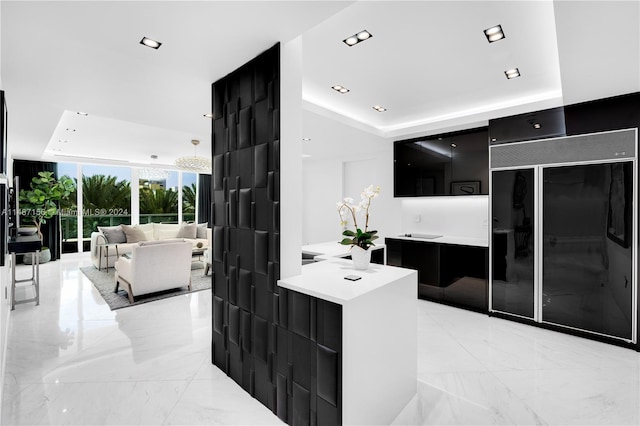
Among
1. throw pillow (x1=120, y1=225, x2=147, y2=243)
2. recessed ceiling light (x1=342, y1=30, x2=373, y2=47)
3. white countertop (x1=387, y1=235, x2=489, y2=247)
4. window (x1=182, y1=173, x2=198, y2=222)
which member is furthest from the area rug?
recessed ceiling light (x1=342, y1=30, x2=373, y2=47)

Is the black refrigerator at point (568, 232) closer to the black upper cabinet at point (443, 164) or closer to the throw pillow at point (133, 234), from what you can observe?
the black upper cabinet at point (443, 164)

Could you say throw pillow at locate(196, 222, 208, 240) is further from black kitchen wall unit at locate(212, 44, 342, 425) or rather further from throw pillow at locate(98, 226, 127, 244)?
black kitchen wall unit at locate(212, 44, 342, 425)

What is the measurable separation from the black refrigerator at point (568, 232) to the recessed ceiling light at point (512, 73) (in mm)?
899

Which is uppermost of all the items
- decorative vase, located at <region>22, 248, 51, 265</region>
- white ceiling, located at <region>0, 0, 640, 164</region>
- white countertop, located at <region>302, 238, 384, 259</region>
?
white ceiling, located at <region>0, 0, 640, 164</region>

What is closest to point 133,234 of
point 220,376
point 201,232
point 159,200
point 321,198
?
point 201,232

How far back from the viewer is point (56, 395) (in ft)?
7.24

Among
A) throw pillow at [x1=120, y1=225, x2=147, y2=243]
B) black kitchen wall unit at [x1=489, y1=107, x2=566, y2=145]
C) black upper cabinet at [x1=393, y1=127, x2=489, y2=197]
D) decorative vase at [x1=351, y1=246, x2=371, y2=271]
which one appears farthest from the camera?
throw pillow at [x1=120, y1=225, x2=147, y2=243]

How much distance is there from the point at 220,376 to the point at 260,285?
3.10 ft

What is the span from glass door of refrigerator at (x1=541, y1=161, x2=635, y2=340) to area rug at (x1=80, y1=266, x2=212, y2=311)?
4718 mm

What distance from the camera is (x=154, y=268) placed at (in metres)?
4.44

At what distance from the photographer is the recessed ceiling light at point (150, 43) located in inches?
76.1

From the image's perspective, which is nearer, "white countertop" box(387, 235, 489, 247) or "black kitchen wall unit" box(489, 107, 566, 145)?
"black kitchen wall unit" box(489, 107, 566, 145)

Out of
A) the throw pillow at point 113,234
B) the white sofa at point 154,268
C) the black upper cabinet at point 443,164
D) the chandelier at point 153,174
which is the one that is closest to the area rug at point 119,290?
the white sofa at point 154,268

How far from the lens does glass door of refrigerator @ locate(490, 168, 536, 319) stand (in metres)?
3.43
